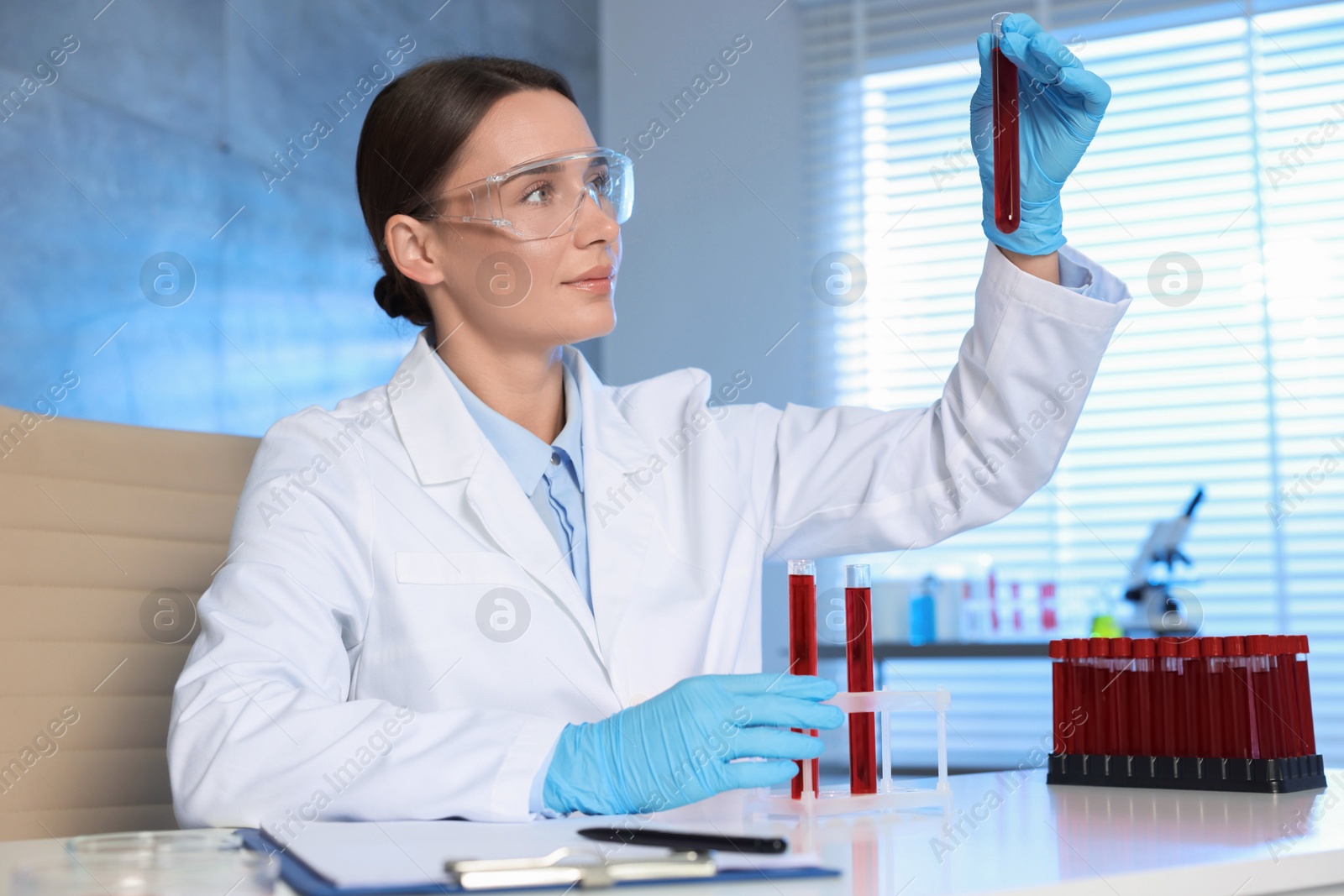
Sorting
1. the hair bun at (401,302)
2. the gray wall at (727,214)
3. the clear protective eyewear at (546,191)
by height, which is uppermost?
Result: the gray wall at (727,214)

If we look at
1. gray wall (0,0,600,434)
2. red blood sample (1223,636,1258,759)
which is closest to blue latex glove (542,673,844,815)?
red blood sample (1223,636,1258,759)

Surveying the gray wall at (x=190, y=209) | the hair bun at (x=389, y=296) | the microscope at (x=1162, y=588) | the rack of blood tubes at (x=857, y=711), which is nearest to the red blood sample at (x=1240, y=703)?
the rack of blood tubes at (x=857, y=711)

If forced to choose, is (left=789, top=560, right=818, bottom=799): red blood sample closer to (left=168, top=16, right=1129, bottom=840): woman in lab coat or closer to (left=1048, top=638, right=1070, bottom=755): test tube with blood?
(left=168, top=16, right=1129, bottom=840): woman in lab coat

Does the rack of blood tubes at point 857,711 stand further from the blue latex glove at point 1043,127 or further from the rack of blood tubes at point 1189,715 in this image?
the blue latex glove at point 1043,127

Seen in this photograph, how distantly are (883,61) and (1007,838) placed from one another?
3148 millimetres

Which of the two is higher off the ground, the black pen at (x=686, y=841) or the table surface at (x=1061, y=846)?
the black pen at (x=686, y=841)

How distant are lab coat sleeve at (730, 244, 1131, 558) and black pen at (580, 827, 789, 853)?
74cm

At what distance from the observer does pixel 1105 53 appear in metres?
3.31

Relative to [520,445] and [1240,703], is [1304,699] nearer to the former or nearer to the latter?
[1240,703]

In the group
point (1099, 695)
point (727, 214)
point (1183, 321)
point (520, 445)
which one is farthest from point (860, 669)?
point (727, 214)

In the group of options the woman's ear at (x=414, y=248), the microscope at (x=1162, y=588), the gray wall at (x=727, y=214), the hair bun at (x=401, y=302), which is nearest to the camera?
the woman's ear at (x=414, y=248)

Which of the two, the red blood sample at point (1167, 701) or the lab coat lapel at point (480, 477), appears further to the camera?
the lab coat lapel at point (480, 477)

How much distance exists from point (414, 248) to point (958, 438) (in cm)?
75

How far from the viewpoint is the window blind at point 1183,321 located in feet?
9.84
